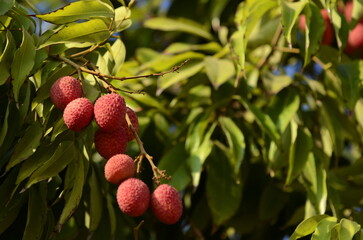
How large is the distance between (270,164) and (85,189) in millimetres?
417

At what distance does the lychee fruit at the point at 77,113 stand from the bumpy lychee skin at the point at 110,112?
0.01 meters

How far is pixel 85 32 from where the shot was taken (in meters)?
1.20

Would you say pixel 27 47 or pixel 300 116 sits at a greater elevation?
pixel 27 47

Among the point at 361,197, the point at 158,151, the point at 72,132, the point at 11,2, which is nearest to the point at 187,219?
the point at 158,151

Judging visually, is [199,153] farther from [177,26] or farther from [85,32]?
[177,26]

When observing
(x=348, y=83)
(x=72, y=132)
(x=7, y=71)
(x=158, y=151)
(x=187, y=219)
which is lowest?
(x=187, y=219)

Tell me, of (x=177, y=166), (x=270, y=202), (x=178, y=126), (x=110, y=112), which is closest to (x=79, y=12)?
(x=110, y=112)

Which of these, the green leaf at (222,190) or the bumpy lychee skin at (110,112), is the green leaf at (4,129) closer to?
the bumpy lychee skin at (110,112)

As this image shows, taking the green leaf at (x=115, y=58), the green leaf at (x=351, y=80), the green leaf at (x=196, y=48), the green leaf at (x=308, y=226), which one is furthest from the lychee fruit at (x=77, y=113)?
the green leaf at (x=196, y=48)

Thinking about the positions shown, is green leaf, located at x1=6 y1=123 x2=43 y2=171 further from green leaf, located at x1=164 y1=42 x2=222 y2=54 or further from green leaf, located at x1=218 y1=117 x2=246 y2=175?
green leaf, located at x1=164 y1=42 x2=222 y2=54

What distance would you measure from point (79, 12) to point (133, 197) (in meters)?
0.34

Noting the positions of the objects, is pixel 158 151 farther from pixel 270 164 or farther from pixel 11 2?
pixel 11 2

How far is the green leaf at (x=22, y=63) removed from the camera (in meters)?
1.08

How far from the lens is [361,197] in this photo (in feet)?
5.47
